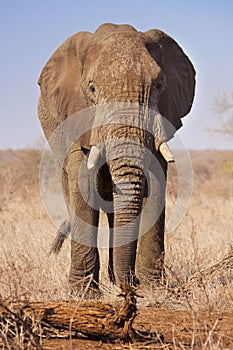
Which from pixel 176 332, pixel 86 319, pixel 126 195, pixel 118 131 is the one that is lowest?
pixel 176 332

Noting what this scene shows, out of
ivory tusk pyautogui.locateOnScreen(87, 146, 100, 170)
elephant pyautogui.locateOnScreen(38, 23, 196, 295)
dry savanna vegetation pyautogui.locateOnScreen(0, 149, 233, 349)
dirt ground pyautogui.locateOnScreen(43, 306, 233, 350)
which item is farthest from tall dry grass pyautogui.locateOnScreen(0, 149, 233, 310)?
ivory tusk pyautogui.locateOnScreen(87, 146, 100, 170)

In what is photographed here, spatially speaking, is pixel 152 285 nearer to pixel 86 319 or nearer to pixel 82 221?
pixel 82 221

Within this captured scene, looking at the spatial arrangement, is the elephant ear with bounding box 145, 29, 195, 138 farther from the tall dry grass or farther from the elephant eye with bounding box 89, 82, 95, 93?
the tall dry grass

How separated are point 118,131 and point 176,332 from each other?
6.43 ft

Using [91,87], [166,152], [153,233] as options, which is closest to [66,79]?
[91,87]

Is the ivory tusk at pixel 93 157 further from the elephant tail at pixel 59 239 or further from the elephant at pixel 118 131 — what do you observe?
the elephant tail at pixel 59 239

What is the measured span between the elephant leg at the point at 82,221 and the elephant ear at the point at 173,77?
814 millimetres

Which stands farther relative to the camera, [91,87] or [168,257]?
[168,257]

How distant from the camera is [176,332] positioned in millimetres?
4008

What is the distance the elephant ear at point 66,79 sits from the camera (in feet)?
20.8

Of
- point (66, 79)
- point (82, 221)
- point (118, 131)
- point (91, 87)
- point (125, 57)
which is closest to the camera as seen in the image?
point (118, 131)

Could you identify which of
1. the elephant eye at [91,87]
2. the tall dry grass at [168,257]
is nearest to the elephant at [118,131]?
the elephant eye at [91,87]

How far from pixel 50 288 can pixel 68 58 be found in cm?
206

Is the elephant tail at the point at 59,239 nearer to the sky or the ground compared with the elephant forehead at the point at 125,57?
nearer to the ground
